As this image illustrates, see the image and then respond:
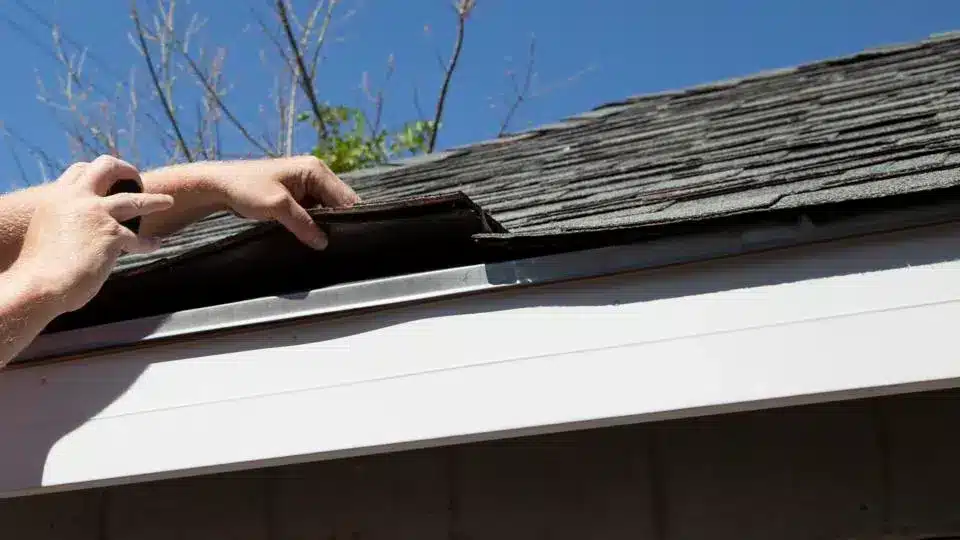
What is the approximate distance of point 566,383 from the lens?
6.52 feet

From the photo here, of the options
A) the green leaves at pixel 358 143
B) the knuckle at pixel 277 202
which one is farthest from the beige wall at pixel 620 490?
the green leaves at pixel 358 143

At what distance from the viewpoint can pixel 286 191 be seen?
7.69 ft

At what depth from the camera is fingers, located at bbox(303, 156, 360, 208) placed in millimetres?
2582

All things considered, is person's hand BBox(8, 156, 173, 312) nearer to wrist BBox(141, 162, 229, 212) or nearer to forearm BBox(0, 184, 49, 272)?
forearm BBox(0, 184, 49, 272)

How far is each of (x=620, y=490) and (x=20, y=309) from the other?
1.35 meters

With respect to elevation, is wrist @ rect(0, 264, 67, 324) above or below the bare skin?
below

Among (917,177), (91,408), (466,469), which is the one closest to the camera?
(917,177)

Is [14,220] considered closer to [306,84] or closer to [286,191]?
[286,191]

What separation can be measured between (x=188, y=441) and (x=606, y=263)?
36.7 inches

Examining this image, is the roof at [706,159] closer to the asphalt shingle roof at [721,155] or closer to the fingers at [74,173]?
the asphalt shingle roof at [721,155]

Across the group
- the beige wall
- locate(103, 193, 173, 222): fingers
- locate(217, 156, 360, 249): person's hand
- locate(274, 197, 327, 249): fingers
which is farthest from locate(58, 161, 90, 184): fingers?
the beige wall

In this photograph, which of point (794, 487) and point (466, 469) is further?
point (466, 469)

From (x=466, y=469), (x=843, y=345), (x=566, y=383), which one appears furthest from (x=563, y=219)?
(x=843, y=345)

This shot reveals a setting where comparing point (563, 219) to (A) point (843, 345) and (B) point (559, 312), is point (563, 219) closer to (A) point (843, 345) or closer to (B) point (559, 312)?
(B) point (559, 312)
